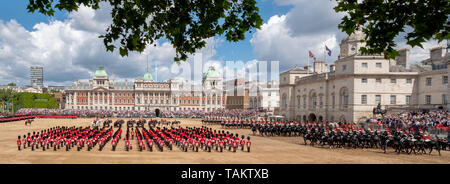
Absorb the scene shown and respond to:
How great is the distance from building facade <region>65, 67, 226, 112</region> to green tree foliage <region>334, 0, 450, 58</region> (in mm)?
87034

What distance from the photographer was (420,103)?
119 feet

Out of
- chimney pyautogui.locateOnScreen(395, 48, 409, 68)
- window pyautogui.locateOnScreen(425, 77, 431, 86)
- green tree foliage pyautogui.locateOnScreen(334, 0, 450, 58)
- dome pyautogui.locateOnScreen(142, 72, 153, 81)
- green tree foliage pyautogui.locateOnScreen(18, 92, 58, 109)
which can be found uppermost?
dome pyautogui.locateOnScreen(142, 72, 153, 81)

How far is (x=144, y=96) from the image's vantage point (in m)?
91.8

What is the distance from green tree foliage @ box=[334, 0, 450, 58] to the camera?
4938 mm

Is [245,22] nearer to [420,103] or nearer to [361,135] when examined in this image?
[361,135]

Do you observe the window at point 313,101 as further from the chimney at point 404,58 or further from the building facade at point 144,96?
the building facade at point 144,96

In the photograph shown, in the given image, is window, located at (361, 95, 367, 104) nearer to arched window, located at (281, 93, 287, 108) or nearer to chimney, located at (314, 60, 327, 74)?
chimney, located at (314, 60, 327, 74)

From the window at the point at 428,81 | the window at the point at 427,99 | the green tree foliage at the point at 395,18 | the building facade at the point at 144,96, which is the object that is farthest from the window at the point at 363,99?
the building facade at the point at 144,96

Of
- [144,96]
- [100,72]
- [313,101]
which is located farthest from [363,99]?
[100,72]

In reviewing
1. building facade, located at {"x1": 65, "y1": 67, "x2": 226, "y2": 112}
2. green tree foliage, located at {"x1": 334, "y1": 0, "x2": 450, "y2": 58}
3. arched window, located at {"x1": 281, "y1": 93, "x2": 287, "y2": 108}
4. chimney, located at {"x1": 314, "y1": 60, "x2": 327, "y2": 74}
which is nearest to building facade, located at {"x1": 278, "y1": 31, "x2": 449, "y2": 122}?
chimney, located at {"x1": 314, "y1": 60, "x2": 327, "y2": 74}

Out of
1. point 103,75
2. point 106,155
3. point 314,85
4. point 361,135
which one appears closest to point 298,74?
point 314,85

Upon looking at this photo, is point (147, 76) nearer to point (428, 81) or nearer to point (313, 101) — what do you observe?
point (313, 101)

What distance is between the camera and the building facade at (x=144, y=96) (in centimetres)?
9169

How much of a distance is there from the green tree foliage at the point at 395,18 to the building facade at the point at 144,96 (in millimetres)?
87034
